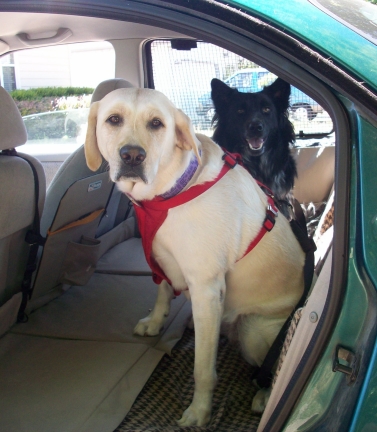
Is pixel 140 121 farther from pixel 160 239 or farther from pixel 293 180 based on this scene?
A: pixel 293 180

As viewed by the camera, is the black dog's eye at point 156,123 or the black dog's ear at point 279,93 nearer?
the black dog's eye at point 156,123

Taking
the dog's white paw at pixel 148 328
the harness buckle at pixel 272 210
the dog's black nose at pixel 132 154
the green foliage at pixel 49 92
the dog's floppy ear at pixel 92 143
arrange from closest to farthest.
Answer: the dog's black nose at pixel 132 154, the dog's floppy ear at pixel 92 143, the harness buckle at pixel 272 210, the dog's white paw at pixel 148 328, the green foliage at pixel 49 92

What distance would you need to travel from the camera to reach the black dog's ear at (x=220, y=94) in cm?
292

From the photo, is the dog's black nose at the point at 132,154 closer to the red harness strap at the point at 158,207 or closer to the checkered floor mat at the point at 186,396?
the red harness strap at the point at 158,207

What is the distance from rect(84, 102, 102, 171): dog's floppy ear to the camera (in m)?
1.75

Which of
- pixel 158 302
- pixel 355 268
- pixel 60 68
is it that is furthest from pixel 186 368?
pixel 60 68

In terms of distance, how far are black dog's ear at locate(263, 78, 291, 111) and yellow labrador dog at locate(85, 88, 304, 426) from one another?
1.32 metres

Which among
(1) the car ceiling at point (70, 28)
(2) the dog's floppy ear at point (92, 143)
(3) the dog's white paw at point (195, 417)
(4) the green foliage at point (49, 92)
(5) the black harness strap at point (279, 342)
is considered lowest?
(3) the dog's white paw at point (195, 417)

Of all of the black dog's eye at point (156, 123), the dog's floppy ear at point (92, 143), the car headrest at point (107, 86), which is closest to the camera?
the black dog's eye at point (156, 123)

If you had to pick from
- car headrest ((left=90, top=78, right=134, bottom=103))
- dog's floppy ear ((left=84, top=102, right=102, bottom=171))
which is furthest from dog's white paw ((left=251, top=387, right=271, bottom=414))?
car headrest ((left=90, top=78, right=134, bottom=103))

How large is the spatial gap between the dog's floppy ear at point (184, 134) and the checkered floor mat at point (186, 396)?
0.94 m

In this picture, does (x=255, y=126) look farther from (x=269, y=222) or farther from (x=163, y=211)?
(x=163, y=211)

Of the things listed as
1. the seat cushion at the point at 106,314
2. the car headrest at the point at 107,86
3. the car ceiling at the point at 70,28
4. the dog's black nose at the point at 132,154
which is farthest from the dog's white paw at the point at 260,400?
the car ceiling at the point at 70,28

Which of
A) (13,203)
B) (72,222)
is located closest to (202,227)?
(13,203)
